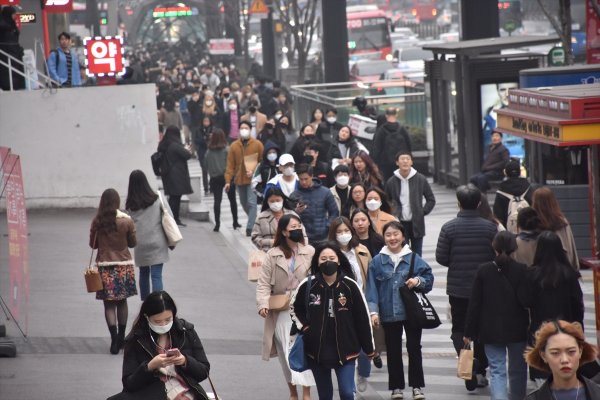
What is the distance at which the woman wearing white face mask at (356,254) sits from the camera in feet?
36.7

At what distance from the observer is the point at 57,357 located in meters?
12.2

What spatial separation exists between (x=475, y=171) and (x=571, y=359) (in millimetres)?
17589

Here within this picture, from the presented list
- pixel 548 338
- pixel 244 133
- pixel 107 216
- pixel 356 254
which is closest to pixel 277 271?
pixel 356 254

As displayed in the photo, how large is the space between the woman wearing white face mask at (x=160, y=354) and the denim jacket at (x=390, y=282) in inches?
142

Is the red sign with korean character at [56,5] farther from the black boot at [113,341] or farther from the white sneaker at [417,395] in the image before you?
Result: the white sneaker at [417,395]

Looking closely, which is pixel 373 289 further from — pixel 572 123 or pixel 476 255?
pixel 572 123

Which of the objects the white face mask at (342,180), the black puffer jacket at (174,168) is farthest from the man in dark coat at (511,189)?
the black puffer jacket at (174,168)

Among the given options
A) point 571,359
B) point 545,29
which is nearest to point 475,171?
point 571,359

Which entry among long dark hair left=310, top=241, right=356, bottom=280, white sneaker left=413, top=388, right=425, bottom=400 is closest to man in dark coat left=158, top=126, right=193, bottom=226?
white sneaker left=413, top=388, right=425, bottom=400

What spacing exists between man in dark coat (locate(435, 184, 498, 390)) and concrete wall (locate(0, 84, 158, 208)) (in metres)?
12.2

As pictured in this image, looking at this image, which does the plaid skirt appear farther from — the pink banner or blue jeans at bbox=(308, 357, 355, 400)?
blue jeans at bbox=(308, 357, 355, 400)

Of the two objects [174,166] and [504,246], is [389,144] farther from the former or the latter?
[504,246]

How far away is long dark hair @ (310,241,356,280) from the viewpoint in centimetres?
983

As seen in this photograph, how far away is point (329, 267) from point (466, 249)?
1816mm
